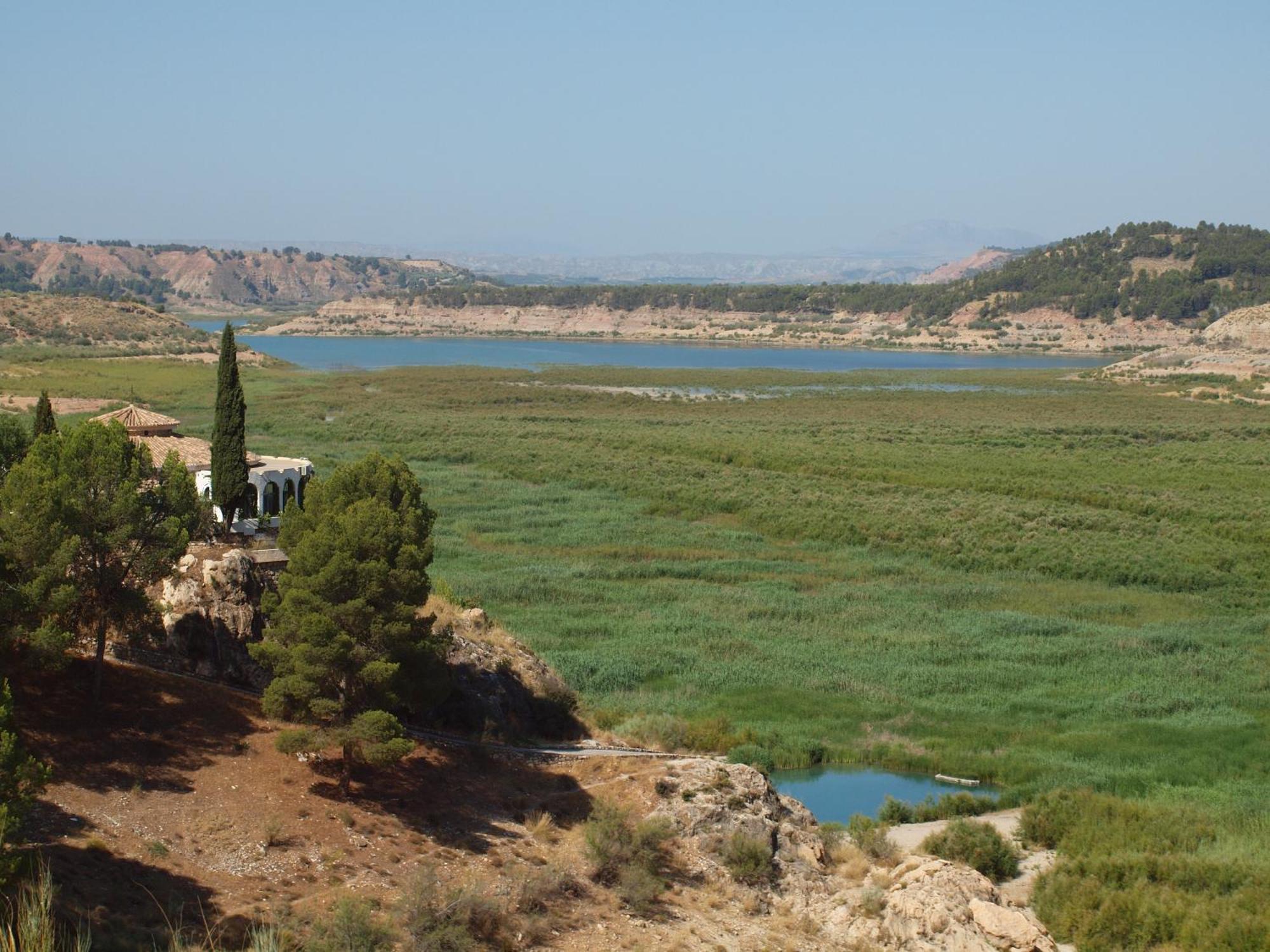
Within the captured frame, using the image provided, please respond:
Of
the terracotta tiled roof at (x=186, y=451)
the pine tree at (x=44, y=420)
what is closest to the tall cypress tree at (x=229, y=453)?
the terracotta tiled roof at (x=186, y=451)

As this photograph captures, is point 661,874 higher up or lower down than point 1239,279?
lower down

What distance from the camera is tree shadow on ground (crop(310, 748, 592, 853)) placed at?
58.5ft

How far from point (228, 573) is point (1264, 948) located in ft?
51.2

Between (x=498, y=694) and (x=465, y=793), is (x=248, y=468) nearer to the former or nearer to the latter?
(x=498, y=694)

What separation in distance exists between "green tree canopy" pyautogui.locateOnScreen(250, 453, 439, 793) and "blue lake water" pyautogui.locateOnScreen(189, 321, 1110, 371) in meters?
98.9

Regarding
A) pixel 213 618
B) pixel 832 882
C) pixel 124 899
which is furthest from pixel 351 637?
pixel 832 882

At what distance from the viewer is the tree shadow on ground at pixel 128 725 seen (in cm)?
1647

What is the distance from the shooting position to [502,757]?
20.7m

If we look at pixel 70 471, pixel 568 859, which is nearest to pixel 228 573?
pixel 70 471

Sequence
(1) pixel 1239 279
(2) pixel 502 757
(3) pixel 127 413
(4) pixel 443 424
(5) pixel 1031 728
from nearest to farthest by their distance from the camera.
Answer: (2) pixel 502 757 → (5) pixel 1031 728 → (3) pixel 127 413 → (4) pixel 443 424 → (1) pixel 1239 279

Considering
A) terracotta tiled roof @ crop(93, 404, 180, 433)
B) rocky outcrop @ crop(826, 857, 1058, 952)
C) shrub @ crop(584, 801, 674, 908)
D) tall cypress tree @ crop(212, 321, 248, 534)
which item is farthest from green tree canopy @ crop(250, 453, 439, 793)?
terracotta tiled roof @ crop(93, 404, 180, 433)

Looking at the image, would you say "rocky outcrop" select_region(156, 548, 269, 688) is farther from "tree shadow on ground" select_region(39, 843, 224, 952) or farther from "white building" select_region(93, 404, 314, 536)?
"white building" select_region(93, 404, 314, 536)

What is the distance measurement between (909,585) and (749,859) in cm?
1907

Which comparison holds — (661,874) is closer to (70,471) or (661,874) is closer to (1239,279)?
(70,471)
